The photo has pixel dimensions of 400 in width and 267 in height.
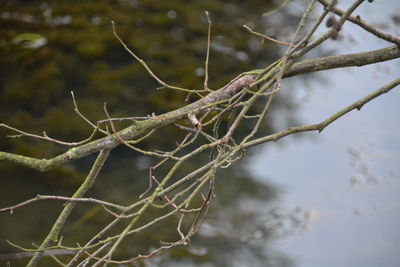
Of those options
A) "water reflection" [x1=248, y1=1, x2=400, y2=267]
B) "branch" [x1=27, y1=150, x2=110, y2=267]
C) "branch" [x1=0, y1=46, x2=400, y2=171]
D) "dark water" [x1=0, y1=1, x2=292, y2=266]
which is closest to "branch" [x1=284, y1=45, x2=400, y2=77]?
"branch" [x1=0, y1=46, x2=400, y2=171]

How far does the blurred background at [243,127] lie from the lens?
404 cm

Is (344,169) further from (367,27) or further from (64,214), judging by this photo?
(64,214)

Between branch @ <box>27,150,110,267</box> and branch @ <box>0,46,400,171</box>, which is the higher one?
branch @ <box>0,46,400,171</box>

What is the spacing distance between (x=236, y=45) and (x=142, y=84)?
104 centimetres

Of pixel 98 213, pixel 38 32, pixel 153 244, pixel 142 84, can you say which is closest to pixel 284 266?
pixel 153 244

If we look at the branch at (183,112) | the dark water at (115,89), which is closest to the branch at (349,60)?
the branch at (183,112)

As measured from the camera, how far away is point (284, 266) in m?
3.93

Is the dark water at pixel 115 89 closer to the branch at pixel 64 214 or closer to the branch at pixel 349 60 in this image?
the branch at pixel 64 214

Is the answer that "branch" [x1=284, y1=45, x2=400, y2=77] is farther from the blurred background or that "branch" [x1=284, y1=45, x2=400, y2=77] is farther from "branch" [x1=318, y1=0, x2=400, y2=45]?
the blurred background

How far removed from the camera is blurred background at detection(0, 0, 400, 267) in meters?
4.04

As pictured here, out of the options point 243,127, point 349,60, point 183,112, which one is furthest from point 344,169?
point 183,112

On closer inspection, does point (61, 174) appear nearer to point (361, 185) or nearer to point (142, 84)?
point (142, 84)

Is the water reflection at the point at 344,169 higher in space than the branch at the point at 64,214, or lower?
higher

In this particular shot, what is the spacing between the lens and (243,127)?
484 centimetres
